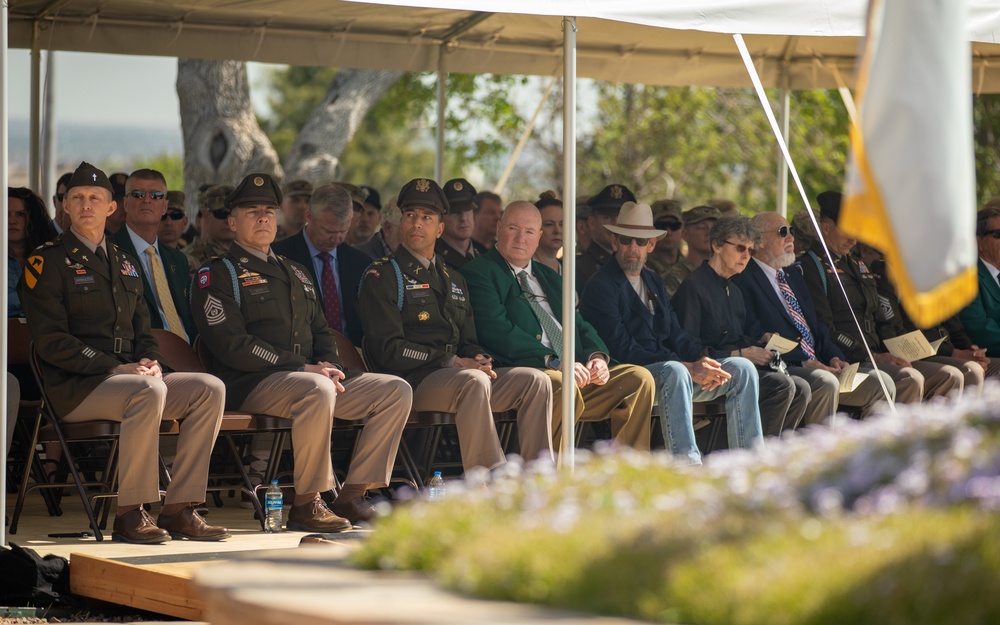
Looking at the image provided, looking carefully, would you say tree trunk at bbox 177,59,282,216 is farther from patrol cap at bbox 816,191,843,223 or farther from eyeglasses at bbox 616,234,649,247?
eyeglasses at bbox 616,234,649,247

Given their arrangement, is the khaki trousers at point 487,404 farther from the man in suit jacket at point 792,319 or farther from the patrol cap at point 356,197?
the patrol cap at point 356,197

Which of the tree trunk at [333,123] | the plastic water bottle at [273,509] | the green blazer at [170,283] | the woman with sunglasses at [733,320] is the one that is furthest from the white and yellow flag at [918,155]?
the tree trunk at [333,123]

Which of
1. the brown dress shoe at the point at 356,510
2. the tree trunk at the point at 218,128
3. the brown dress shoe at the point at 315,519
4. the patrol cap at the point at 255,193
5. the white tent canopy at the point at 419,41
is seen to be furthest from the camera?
the tree trunk at the point at 218,128

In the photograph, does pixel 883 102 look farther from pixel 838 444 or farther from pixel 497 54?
pixel 497 54

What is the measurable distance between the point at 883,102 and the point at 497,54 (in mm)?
7100

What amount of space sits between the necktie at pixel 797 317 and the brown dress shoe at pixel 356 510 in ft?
10.5

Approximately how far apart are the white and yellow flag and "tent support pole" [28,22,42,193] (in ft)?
23.2

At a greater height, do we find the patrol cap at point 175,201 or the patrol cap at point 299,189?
the patrol cap at point 299,189

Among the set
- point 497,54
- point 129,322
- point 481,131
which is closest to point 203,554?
point 129,322

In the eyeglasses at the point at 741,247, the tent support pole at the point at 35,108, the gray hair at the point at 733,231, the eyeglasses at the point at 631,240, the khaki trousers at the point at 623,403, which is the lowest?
the khaki trousers at the point at 623,403

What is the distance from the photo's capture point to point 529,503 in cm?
382

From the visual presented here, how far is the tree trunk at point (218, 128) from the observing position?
17.5m

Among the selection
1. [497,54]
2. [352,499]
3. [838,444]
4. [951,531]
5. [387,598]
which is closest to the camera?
[951,531]

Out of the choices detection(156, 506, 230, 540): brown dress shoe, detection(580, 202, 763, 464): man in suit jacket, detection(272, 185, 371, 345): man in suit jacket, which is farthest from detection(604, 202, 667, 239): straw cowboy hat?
detection(156, 506, 230, 540): brown dress shoe
